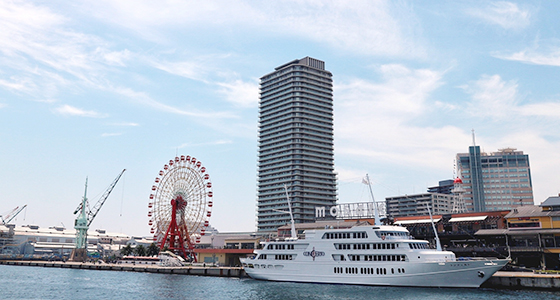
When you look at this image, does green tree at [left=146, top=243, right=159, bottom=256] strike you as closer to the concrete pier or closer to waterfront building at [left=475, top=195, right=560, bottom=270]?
waterfront building at [left=475, top=195, right=560, bottom=270]

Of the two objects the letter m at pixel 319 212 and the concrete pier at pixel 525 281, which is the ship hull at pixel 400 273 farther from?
the letter m at pixel 319 212

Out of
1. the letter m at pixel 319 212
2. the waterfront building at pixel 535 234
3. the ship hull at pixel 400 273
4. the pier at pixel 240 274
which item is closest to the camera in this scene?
the pier at pixel 240 274

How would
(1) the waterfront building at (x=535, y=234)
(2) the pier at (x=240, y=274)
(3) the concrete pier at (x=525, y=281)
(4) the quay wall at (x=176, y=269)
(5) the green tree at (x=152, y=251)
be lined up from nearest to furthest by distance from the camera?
(3) the concrete pier at (x=525, y=281), (2) the pier at (x=240, y=274), (1) the waterfront building at (x=535, y=234), (4) the quay wall at (x=176, y=269), (5) the green tree at (x=152, y=251)

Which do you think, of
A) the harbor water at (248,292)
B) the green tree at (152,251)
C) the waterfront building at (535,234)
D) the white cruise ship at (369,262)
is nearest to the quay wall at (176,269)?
the white cruise ship at (369,262)

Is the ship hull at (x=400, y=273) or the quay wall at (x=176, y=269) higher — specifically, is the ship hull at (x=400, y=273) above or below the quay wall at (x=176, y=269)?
above

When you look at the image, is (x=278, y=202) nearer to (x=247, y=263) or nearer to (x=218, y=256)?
(x=218, y=256)

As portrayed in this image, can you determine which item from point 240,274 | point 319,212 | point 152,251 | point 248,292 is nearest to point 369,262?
point 248,292

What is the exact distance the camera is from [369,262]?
71.4m

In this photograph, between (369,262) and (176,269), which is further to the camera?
(176,269)

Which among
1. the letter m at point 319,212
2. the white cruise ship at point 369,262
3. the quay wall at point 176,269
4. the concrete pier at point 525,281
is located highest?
the letter m at point 319,212

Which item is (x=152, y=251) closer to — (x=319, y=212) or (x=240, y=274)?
(x=319, y=212)

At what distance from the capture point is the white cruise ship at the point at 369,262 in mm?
65625

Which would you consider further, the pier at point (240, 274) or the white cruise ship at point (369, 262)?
the white cruise ship at point (369, 262)

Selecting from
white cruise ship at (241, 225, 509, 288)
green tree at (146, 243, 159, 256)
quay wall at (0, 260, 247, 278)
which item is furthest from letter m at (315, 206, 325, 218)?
white cruise ship at (241, 225, 509, 288)
